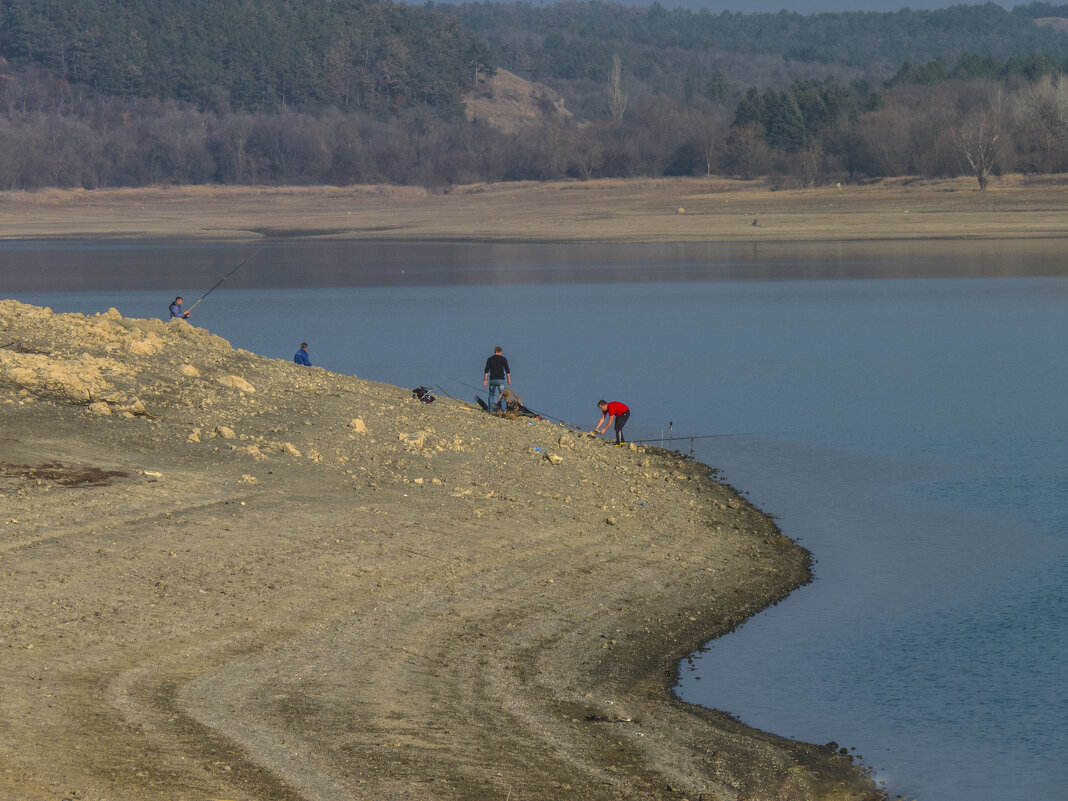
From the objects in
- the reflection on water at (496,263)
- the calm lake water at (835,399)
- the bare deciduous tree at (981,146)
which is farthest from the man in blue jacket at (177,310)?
the bare deciduous tree at (981,146)

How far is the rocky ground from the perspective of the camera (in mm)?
10117

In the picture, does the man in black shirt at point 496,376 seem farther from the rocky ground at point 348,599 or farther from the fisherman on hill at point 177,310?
the fisherman on hill at point 177,310

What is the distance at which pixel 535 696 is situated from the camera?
1215 centimetres

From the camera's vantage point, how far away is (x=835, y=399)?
31.0 m

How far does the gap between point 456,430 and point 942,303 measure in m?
34.5

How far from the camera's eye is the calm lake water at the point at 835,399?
1299cm

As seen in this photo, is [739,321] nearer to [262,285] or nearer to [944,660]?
[262,285]

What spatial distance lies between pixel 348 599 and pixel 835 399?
754 inches

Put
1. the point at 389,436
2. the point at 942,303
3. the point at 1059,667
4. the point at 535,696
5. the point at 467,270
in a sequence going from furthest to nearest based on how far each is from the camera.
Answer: the point at 467,270 < the point at 942,303 < the point at 389,436 < the point at 1059,667 < the point at 535,696

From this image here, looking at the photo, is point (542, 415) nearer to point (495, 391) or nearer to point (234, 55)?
point (495, 391)

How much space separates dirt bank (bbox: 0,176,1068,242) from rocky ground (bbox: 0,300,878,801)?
64.9m

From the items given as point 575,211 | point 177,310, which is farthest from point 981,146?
point 177,310

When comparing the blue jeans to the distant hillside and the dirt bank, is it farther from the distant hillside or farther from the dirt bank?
the distant hillside

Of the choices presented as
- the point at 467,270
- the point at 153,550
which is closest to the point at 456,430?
the point at 153,550
